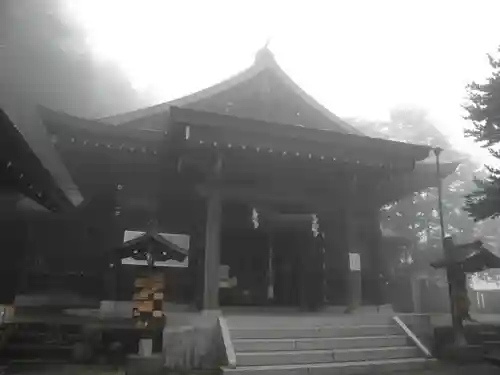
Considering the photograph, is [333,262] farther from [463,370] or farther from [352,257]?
[463,370]

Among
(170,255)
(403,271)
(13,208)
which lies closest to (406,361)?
(170,255)

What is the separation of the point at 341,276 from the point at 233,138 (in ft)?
19.8

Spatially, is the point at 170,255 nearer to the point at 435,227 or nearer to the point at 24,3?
the point at 435,227

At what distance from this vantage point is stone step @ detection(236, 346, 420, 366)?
8047 millimetres

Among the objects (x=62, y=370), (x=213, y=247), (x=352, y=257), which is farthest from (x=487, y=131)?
(x=62, y=370)

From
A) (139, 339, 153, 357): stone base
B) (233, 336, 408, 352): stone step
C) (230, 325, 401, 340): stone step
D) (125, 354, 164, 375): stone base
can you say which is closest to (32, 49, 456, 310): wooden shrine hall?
(230, 325, 401, 340): stone step

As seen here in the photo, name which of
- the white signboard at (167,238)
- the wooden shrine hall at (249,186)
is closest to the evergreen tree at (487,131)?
the wooden shrine hall at (249,186)

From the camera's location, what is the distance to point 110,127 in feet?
34.1

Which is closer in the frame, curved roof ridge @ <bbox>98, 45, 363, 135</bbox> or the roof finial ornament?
curved roof ridge @ <bbox>98, 45, 363, 135</bbox>

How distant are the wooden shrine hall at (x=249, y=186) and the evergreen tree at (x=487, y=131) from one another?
1.33m

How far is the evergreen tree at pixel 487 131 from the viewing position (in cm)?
1216

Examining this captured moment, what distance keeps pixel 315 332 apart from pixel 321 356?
77 centimetres

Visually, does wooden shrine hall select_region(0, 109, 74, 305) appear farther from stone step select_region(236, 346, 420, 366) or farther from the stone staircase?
stone step select_region(236, 346, 420, 366)

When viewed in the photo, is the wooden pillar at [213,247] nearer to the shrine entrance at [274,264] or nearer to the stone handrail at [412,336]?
the shrine entrance at [274,264]
